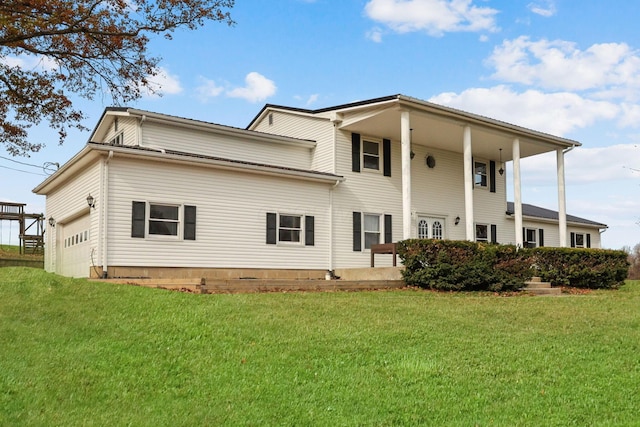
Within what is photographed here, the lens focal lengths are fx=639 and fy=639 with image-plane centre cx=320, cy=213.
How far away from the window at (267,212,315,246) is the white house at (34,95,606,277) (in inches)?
1.3

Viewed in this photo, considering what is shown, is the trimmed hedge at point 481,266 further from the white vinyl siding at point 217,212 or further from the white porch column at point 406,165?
the white vinyl siding at point 217,212

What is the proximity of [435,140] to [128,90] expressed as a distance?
34.6 ft

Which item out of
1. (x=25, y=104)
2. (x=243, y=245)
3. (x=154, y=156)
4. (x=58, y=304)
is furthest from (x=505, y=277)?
(x=25, y=104)

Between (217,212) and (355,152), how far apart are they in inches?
217

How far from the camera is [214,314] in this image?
399 inches

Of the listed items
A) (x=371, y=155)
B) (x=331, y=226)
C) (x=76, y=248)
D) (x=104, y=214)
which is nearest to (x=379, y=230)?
(x=331, y=226)

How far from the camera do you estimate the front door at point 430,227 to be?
2259 centimetres

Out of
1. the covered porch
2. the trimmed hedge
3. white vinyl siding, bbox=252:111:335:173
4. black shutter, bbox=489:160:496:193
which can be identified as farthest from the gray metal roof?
white vinyl siding, bbox=252:111:335:173

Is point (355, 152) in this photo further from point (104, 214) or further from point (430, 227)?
point (104, 214)

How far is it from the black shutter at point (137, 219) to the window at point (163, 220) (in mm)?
252

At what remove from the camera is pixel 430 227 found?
22.8 metres

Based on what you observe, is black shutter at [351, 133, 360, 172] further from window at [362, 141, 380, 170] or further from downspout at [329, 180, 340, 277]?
downspout at [329, 180, 340, 277]

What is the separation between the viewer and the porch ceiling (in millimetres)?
18844

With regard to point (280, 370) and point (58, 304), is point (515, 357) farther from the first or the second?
point (58, 304)
